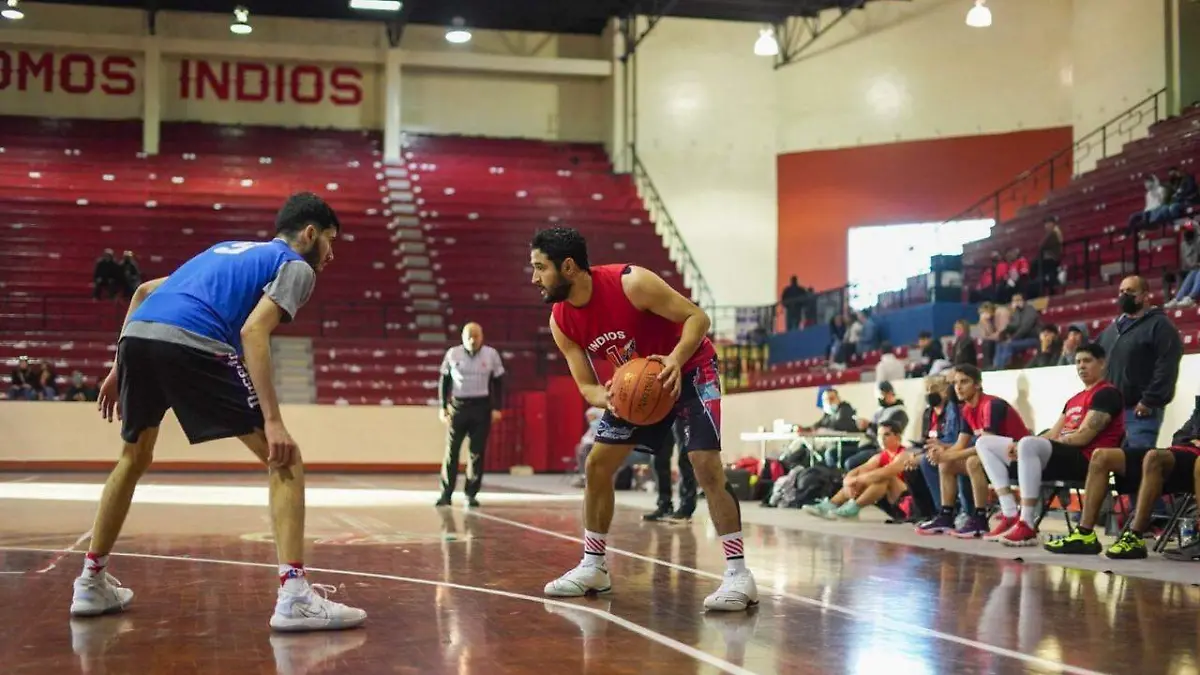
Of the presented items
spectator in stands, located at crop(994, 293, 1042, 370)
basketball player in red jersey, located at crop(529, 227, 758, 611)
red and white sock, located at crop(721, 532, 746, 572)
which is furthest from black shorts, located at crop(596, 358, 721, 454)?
spectator in stands, located at crop(994, 293, 1042, 370)

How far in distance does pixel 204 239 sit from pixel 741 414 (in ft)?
36.8

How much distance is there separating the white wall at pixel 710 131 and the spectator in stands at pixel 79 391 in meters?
12.5

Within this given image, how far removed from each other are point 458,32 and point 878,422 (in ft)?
54.2

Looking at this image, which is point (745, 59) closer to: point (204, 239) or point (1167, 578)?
point (204, 239)

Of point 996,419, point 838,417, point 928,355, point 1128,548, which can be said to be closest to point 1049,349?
point 838,417

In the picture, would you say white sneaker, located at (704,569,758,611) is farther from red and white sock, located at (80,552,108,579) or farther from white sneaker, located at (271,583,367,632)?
red and white sock, located at (80,552,108,579)

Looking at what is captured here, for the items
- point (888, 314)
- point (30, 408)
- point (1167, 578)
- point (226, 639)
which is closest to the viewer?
point (226, 639)

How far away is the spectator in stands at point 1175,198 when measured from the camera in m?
15.4

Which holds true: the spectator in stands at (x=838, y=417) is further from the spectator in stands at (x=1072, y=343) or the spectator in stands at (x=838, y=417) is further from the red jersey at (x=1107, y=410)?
the red jersey at (x=1107, y=410)

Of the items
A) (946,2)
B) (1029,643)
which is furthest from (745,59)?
(1029,643)

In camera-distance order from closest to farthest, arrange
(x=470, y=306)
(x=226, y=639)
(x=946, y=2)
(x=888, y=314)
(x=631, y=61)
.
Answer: (x=226, y=639) → (x=888, y=314) → (x=470, y=306) → (x=946, y=2) → (x=631, y=61)

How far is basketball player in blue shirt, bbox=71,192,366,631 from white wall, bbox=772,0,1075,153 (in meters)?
22.5

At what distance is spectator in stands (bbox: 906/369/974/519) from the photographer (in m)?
9.61

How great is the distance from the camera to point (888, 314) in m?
18.8
